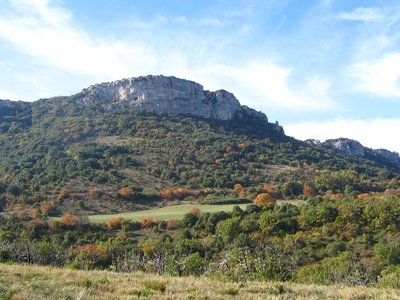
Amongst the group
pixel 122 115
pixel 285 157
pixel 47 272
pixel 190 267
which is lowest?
pixel 190 267

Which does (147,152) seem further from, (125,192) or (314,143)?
(314,143)

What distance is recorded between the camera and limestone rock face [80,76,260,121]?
16050 centimetres

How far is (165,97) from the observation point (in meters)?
163

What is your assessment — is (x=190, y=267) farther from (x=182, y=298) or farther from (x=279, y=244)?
(x=182, y=298)

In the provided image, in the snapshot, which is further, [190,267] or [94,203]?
[94,203]

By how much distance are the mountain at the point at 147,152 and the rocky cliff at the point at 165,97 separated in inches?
16.3

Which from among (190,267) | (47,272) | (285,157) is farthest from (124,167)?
(47,272)

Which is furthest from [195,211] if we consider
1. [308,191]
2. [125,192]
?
[308,191]

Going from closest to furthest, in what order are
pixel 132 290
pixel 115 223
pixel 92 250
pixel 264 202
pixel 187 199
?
pixel 132 290 → pixel 92 250 → pixel 115 223 → pixel 264 202 → pixel 187 199

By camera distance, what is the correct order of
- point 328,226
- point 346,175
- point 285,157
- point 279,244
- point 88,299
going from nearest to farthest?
point 88,299
point 279,244
point 328,226
point 346,175
point 285,157

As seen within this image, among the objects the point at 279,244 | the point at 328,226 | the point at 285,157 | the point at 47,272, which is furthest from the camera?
the point at 285,157

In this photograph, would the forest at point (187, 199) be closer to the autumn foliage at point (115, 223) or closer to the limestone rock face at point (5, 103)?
the autumn foliage at point (115, 223)

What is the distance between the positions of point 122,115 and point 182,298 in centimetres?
13474

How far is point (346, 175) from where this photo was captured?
110m
